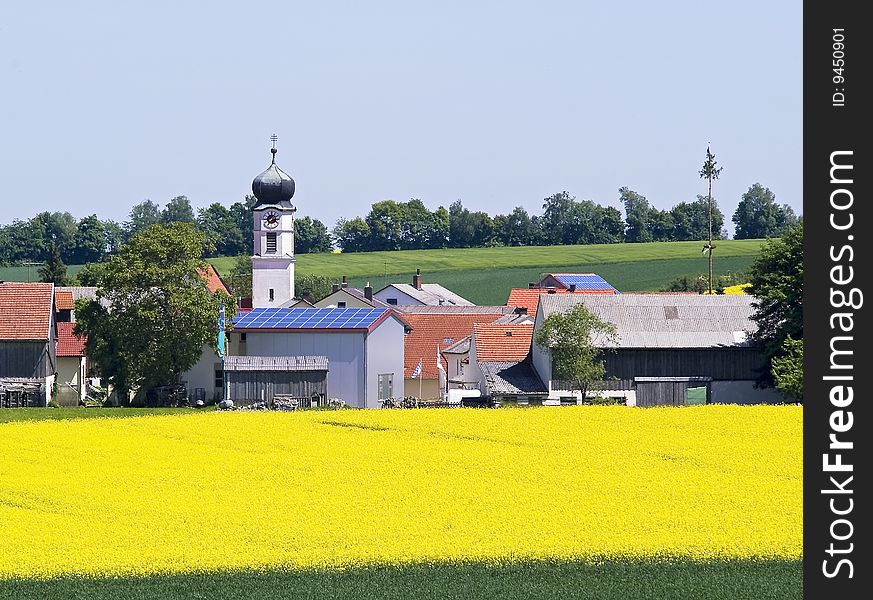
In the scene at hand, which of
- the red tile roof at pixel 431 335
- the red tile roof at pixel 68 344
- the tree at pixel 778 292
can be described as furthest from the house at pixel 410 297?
the tree at pixel 778 292

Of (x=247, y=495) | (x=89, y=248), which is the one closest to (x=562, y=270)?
(x=89, y=248)

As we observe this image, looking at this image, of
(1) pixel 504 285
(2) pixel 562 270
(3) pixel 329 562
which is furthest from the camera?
(2) pixel 562 270

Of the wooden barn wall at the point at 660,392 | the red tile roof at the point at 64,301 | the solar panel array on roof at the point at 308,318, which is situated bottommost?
the wooden barn wall at the point at 660,392

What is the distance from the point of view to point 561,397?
62.4 m

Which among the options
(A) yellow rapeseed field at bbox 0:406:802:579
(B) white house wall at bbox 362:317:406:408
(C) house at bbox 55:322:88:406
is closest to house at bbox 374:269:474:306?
(C) house at bbox 55:322:88:406

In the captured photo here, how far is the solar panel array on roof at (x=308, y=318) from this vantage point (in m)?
65.1

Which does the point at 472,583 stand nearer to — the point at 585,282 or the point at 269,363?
the point at 269,363

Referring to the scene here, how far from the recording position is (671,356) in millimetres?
66062

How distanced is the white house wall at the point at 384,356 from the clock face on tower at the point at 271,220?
25947 mm

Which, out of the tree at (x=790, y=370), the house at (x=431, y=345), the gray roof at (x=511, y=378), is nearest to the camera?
the tree at (x=790, y=370)

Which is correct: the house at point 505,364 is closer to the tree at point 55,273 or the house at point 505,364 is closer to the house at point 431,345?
the house at point 431,345

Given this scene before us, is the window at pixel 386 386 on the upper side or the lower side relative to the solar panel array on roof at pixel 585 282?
lower
